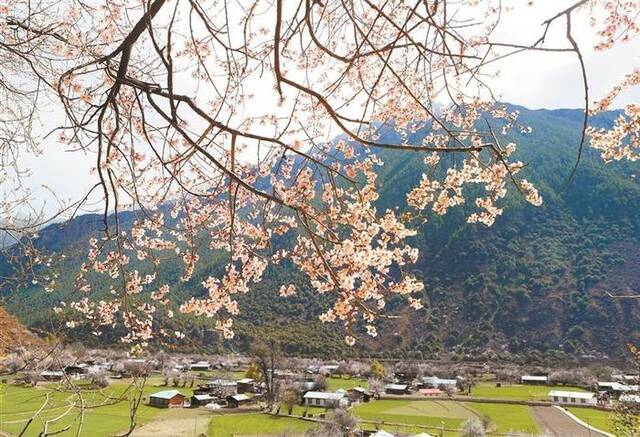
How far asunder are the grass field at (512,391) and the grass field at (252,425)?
55.4 feet

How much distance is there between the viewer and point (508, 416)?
3328 centimetres

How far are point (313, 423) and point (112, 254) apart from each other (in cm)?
3140

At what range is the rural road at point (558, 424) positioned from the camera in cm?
2881

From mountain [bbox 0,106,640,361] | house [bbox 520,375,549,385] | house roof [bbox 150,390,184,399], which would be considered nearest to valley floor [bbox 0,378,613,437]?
house roof [bbox 150,390,184,399]

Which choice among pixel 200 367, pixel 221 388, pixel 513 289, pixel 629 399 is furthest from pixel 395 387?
pixel 629 399

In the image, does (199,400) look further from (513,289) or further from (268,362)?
(513,289)

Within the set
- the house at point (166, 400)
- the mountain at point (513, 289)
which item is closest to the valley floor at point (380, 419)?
the house at point (166, 400)

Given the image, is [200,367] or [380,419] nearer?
[380,419]

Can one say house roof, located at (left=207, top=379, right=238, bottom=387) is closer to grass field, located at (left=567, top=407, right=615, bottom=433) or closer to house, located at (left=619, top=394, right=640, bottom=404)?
grass field, located at (left=567, top=407, right=615, bottom=433)

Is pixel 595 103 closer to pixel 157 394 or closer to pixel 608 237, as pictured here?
pixel 157 394

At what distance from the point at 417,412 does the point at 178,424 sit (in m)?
15.8

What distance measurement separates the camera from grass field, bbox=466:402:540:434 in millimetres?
29969

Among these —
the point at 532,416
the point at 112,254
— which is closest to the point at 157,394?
the point at 532,416

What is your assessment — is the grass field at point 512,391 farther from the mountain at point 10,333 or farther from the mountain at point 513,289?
the mountain at point 10,333
